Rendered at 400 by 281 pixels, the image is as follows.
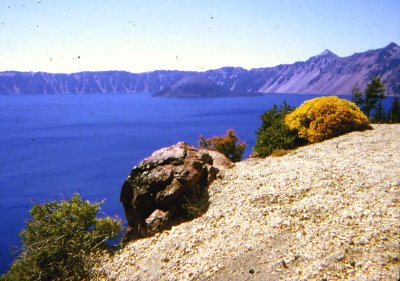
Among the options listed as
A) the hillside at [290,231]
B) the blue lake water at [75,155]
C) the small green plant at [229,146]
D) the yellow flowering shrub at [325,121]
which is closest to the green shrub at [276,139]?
Result: the yellow flowering shrub at [325,121]

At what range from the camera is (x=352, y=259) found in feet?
26.9

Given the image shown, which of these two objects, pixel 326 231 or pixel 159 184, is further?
pixel 159 184

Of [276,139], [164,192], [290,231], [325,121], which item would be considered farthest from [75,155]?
[290,231]

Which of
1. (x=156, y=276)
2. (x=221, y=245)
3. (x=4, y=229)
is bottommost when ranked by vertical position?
(x=4, y=229)

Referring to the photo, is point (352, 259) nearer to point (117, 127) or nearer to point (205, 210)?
point (205, 210)

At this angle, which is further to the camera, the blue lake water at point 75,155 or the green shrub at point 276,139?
the blue lake water at point 75,155

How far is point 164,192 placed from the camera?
13.6 m

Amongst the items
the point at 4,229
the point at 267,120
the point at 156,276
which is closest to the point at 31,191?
the point at 4,229

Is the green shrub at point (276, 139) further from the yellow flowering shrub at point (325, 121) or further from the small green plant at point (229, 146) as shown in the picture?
the small green plant at point (229, 146)

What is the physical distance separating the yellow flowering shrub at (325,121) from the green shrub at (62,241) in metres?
13.9

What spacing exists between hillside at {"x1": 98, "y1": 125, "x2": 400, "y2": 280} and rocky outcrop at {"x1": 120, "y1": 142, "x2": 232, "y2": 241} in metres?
0.63

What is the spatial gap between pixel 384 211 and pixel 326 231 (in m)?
2.22

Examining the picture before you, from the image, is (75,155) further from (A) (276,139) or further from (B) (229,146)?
(A) (276,139)

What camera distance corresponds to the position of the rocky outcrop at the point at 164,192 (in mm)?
13320
